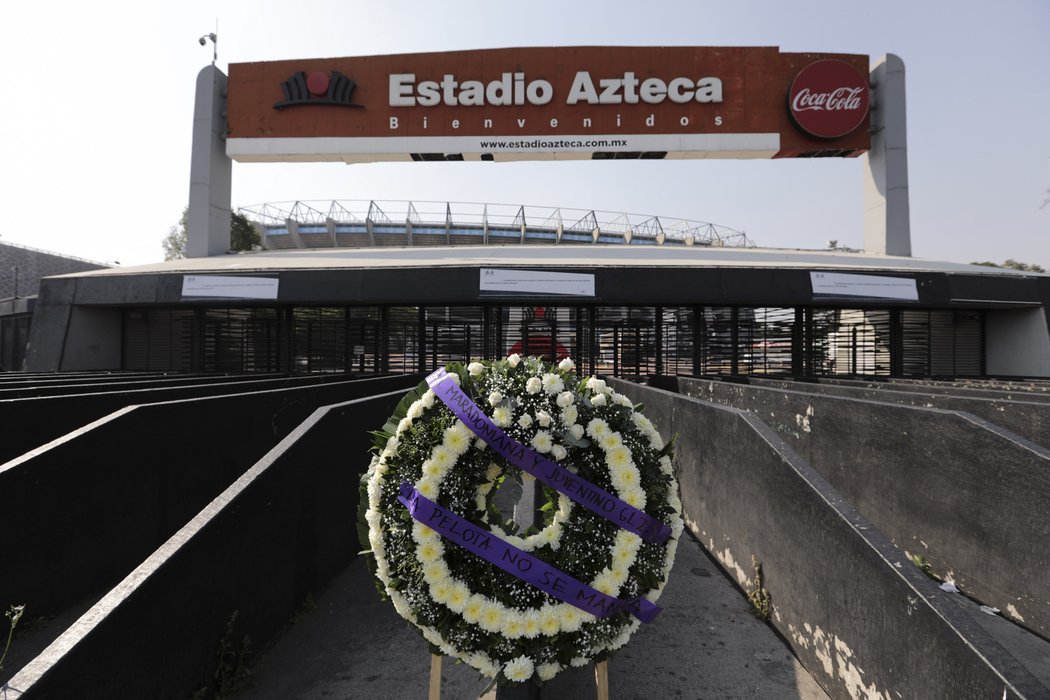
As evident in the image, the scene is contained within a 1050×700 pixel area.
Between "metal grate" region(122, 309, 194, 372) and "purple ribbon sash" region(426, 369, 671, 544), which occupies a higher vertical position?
"metal grate" region(122, 309, 194, 372)

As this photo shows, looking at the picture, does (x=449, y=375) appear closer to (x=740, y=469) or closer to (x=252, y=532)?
(x=252, y=532)

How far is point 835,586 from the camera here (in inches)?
123

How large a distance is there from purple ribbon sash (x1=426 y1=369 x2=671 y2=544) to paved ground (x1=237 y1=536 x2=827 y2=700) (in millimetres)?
1328

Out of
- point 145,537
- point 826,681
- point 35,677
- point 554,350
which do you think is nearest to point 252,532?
point 35,677

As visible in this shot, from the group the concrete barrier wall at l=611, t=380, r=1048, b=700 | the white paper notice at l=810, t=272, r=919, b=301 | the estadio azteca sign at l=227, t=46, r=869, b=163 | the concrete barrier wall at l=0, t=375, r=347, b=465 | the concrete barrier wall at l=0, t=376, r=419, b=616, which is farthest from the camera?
the estadio azteca sign at l=227, t=46, r=869, b=163

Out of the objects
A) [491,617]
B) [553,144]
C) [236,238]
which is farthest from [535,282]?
[236,238]

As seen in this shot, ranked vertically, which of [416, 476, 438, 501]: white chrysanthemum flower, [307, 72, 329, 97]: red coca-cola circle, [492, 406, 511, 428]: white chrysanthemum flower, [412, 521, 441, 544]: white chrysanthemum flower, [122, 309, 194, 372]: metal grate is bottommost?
[412, 521, 441, 544]: white chrysanthemum flower

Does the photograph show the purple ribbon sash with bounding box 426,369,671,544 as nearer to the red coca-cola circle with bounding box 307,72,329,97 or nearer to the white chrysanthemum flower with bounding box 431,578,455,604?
the white chrysanthemum flower with bounding box 431,578,455,604

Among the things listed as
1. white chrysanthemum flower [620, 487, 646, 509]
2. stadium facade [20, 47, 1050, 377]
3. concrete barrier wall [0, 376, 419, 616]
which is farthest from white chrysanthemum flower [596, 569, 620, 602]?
stadium facade [20, 47, 1050, 377]

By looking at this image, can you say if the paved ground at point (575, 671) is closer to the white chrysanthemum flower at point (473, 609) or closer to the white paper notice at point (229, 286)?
the white chrysanthemum flower at point (473, 609)

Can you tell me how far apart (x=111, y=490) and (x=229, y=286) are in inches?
413

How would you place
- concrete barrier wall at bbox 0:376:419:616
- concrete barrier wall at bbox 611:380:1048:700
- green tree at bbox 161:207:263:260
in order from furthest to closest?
1. green tree at bbox 161:207:263:260
2. concrete barrier wall at bbox 0:376:419:616
3. concrete barrier wall at bbox 611:380:1048:700

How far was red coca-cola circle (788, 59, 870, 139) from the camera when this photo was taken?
59.1 feet

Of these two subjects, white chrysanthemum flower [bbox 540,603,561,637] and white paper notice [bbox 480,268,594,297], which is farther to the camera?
white paper notice [bbox 480,268,594,297]
